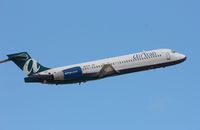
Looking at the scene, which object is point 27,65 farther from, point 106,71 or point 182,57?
point 182,57

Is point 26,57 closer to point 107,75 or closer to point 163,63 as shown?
point 107,75

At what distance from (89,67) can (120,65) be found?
552 centimetres

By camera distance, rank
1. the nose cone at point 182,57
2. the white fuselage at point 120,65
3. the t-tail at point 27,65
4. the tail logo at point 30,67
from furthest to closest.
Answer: the nose cone at point 182,57 → the tail logo at point 30,67 → the t-tail at point 27,65 → the white fuselage at point 120,65

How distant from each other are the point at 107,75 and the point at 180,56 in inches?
641

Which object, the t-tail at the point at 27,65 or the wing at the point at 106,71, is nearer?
the t-tail at the point at 27,65

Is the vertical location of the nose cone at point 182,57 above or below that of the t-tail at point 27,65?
below

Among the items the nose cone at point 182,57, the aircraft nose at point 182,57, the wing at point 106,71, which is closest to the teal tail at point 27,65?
the wing at point 106,71

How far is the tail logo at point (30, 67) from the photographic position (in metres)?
95.6

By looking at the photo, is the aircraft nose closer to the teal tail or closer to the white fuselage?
the white fuselage

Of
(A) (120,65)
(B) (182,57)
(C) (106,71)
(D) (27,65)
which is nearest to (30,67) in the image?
(D) (27,65)

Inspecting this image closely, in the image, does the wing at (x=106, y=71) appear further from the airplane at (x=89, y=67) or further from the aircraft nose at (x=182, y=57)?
the aircraft nose at (x=182, y=57)

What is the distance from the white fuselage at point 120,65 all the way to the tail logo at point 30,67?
1805mm

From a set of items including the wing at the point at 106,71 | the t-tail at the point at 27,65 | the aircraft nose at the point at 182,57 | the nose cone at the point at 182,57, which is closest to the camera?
the t-tail at the point at 27,65

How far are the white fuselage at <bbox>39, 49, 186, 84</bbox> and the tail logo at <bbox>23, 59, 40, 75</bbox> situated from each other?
1805mm
